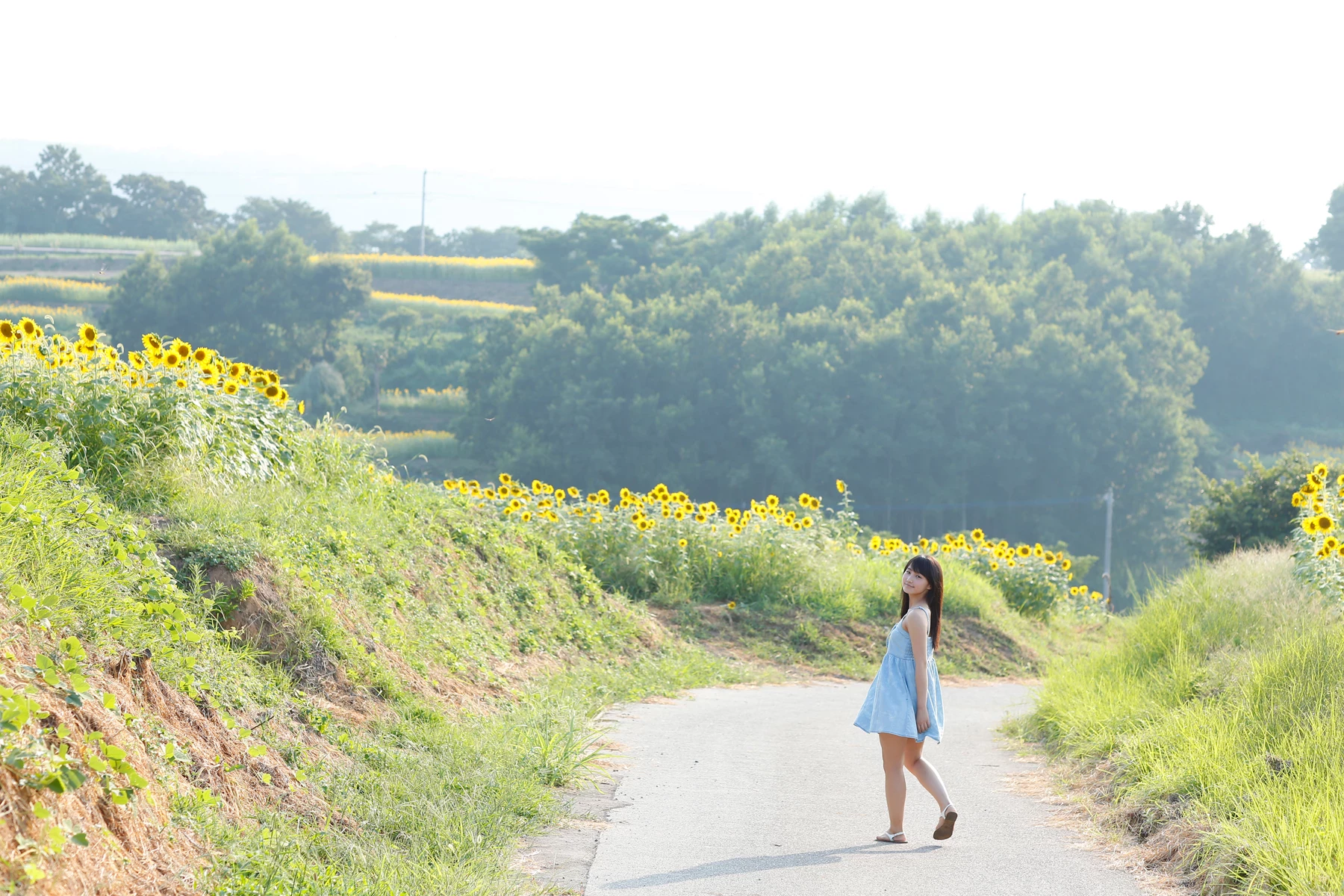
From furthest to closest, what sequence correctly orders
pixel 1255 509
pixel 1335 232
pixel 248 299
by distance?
pixel 1335 232, pixel 248 299, pixel 1255 509

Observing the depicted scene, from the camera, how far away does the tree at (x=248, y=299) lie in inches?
2143

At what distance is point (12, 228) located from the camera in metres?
74.6

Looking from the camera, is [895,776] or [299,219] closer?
[895,776]

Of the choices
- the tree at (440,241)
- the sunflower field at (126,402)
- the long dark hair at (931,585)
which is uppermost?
the tree at (440,241)

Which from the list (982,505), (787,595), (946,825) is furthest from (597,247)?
(946,825)

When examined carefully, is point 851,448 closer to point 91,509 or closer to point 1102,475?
point 1102,475

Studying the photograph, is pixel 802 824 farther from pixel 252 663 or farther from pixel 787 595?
pixel 787 595

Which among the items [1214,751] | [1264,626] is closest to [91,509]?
[1214,751]

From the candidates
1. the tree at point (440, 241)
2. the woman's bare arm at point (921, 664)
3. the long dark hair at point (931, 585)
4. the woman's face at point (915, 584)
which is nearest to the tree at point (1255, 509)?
the long dark hair at point (931, 585)

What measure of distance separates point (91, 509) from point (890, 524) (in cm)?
4785

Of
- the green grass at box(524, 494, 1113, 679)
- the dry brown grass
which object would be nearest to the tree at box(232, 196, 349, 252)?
the green grass at box(524, 494, 1113, 679)

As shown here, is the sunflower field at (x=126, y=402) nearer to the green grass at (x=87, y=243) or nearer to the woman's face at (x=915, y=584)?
the woman's face at (x=915, y=584)

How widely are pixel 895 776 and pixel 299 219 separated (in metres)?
98.9

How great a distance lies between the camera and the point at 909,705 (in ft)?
19.7
